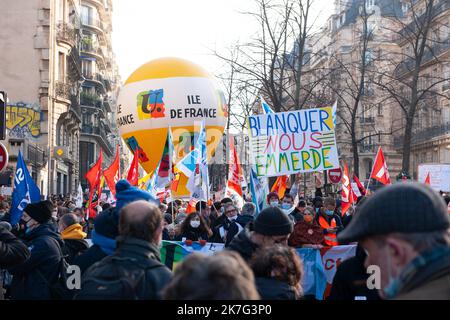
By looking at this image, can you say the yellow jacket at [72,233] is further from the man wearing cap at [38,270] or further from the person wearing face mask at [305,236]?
the person wearing face mask at [305,236]

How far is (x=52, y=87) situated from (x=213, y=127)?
59.8ft

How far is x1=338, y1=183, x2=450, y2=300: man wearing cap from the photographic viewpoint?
2.38 meters

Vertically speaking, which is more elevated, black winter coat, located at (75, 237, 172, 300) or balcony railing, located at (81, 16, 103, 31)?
balcony railing, located at (81, 16, 103, 31)

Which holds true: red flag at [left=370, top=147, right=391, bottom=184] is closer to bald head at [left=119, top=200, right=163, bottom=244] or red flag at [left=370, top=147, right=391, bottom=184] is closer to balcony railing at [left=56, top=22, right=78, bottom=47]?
bald head at [left=119, top=200, right=163, bottom=244]

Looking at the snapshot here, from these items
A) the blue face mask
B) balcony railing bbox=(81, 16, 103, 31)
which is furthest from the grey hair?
balcony railing bbox=(81, 16, 103, 31)

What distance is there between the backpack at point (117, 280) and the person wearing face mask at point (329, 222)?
6957mm

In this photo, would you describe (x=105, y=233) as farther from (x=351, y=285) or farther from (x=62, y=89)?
(x=62, y=89)

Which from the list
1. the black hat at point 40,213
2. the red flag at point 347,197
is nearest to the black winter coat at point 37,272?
the black hat at point 40,213

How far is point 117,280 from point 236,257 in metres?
1.25

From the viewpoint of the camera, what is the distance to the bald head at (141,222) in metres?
4.01

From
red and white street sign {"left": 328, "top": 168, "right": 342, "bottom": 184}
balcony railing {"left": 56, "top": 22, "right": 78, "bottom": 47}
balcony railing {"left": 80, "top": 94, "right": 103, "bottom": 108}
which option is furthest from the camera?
balcony railing {"left": 80, "top": 94, "right": 103, "bottom": 108}

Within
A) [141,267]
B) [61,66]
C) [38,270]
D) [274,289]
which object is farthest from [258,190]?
[61,66]
